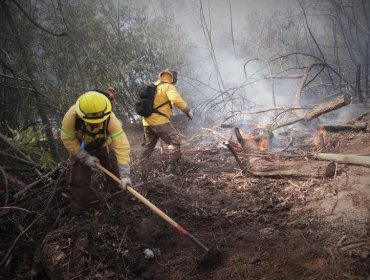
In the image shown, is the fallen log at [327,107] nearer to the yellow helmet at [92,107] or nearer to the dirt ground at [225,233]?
the dirt ground at [225,233]

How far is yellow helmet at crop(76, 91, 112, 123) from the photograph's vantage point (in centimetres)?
340

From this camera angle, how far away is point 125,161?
3.86m

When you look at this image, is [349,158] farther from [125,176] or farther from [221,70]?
[221,70]

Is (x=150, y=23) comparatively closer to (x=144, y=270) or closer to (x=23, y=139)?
(x=23, y=139)

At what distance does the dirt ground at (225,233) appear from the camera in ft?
9.76

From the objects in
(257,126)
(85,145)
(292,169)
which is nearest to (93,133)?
(85,145)

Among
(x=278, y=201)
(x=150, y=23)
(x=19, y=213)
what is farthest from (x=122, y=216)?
(x=150, y=23)

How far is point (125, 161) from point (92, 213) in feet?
2.47

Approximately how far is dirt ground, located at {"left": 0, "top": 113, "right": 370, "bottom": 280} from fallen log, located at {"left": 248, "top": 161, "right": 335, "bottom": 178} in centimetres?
8

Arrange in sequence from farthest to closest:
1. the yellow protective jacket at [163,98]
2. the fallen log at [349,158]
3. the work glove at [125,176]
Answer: the yellow protective jacket at [163,98] → the fallen log at [349,158] → the work glove at [125,176]

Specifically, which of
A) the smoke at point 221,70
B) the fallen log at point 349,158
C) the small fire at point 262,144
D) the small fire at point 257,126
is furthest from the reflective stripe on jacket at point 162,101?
the small fire at point 257,126

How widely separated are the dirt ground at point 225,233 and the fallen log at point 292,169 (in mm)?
79

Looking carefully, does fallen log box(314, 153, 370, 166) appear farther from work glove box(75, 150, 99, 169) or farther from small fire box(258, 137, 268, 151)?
work glove box(75, 150, 99, 169)

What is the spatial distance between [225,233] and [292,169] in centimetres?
186
